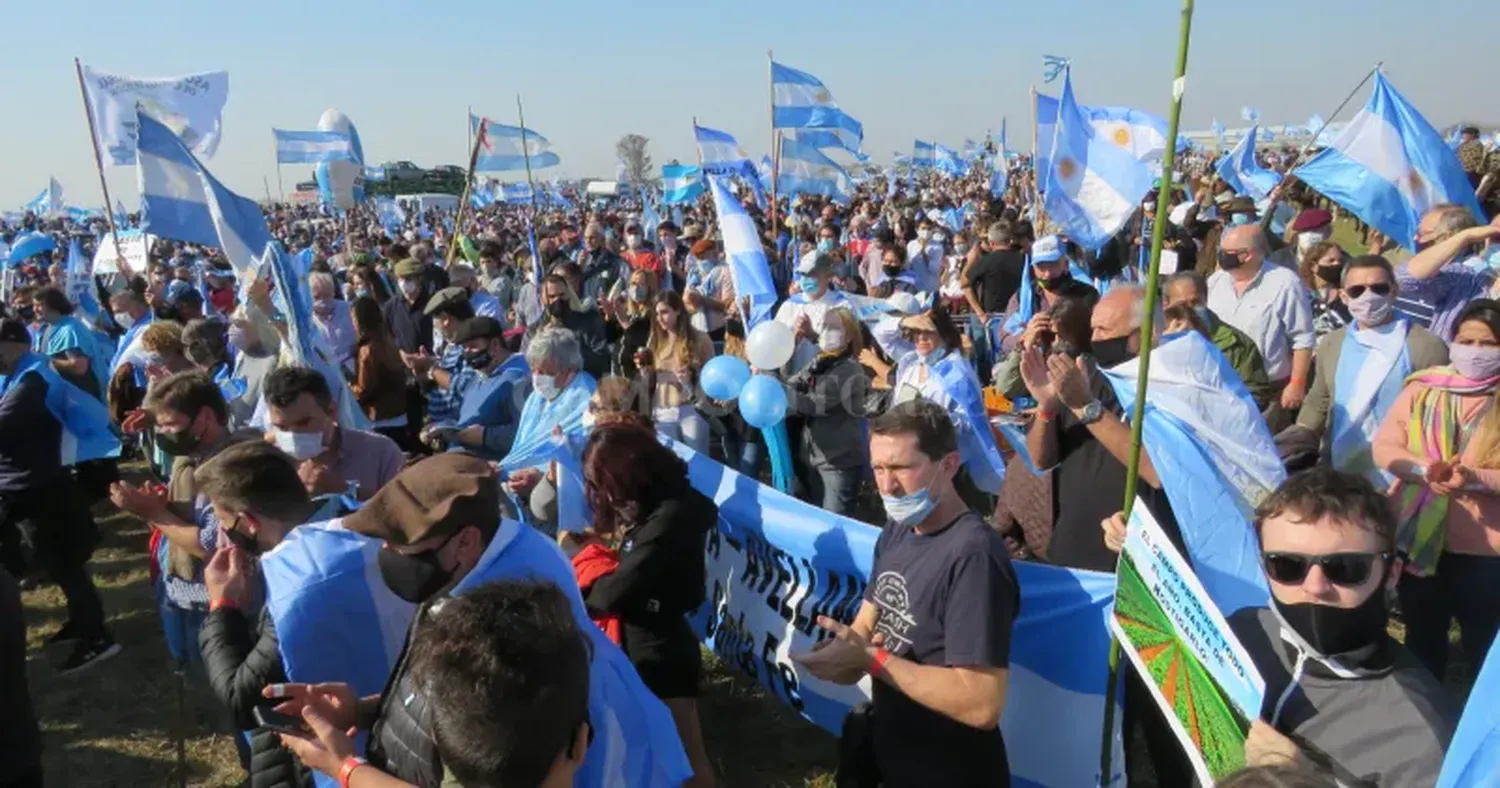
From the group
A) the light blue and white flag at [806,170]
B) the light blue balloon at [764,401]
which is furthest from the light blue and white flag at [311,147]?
the light blue balloon at [764,401]

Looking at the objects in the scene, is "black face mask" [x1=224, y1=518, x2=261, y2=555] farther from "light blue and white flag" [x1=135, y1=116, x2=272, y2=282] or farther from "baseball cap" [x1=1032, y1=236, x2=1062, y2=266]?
"light blue and white flag" [x1=135, y1=116, x2=272, y2=282]

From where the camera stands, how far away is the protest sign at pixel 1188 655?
1.71 metres

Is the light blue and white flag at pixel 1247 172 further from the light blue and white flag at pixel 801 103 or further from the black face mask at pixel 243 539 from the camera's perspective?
the black face mask at pixel 243 539

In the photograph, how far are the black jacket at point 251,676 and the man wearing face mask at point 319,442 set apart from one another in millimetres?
896

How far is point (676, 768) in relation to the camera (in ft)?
7.14

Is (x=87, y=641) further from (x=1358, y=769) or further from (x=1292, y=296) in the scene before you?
(x=1292, y=296)

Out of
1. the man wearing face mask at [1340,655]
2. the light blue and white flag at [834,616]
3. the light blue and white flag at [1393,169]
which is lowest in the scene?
the light blue and white flag at [834,616]

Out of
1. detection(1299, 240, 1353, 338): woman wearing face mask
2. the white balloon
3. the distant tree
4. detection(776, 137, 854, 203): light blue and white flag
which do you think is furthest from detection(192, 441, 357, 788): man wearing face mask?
the distant tree

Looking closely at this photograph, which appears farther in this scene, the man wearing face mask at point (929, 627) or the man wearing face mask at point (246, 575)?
the man wearing face mask at point (246, 575)

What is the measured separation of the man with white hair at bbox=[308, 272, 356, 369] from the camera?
758 cm

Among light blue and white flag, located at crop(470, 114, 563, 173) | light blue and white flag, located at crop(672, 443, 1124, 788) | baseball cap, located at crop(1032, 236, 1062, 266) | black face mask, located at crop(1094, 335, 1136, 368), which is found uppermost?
light blue and white flag, located at crop(470, 114, 563, 173)

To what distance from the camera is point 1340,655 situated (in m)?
1.83

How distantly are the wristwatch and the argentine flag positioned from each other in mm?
2931

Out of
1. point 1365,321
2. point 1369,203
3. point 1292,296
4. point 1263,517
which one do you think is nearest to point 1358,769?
point 1263,517
